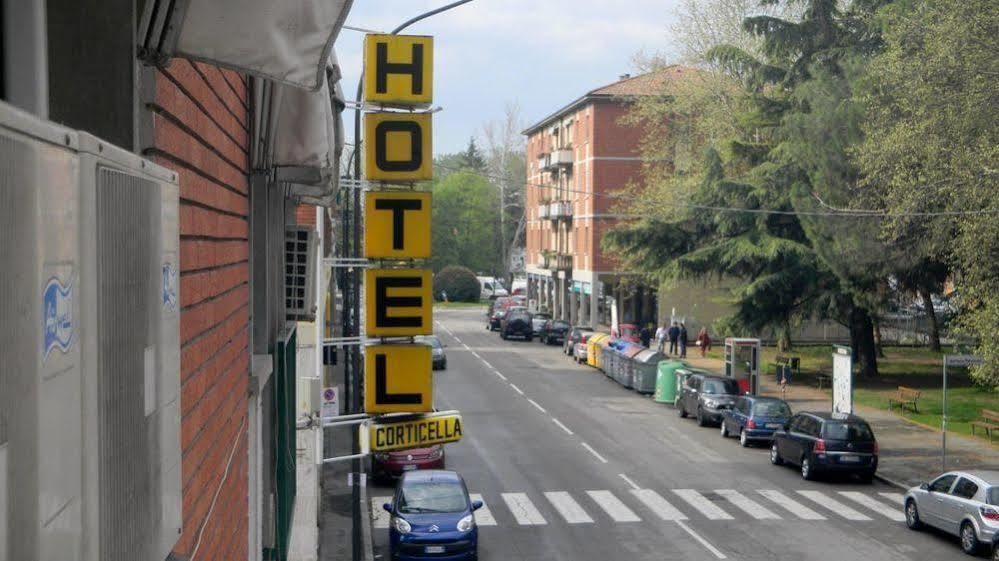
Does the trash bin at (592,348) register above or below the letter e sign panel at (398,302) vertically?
below

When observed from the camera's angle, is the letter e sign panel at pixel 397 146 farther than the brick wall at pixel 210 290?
Yes

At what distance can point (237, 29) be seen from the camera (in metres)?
3.58

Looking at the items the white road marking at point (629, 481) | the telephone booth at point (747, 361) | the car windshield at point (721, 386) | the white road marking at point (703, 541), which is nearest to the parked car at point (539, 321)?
the telephone booth at point (747, 361)

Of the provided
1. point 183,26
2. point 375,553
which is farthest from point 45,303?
point 375,553

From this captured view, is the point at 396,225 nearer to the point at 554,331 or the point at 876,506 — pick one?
the point at 876,506

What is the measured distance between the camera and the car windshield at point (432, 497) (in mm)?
19109

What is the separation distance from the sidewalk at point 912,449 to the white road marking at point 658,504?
594cm

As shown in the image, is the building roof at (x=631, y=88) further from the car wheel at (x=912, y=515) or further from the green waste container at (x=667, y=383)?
the car wheel at (x=912, y=515)

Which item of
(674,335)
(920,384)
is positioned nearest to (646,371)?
(920,384)

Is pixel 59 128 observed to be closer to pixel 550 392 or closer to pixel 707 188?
pixel 550 392

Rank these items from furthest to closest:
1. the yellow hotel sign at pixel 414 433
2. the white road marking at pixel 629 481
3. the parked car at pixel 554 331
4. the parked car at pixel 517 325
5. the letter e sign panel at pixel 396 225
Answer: the parked car at pixel 517 325, the parked car at pixel 554 331, the white road marking at pixel 629 481, the letter e sign panel at pixel 396 225, the yellow hotel sign at pixel 414 433

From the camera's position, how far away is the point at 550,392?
41344mm

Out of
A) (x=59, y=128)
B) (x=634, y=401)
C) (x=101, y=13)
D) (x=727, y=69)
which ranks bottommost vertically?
(x=634, y=401)

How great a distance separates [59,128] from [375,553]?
18.2 meters
